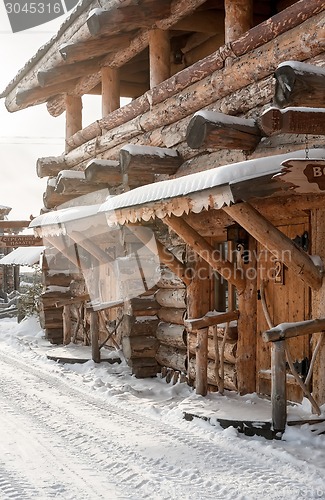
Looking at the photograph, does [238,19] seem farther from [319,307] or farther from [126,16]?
[319,307]

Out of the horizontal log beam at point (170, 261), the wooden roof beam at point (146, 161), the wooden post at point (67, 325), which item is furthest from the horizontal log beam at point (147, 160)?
the wooden post at point (67, 325)

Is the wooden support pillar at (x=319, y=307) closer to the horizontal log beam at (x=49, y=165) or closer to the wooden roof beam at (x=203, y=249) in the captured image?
the wooden roof beam at (x=203, y=249)

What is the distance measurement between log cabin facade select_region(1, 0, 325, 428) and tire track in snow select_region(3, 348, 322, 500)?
0.96m

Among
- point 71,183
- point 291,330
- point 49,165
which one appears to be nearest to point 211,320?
Answer: point 291,330

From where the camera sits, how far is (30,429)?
6.59 m

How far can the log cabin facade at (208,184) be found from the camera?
5945 mm

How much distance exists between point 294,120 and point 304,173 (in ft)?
1.65

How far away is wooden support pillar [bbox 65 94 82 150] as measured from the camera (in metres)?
13.1

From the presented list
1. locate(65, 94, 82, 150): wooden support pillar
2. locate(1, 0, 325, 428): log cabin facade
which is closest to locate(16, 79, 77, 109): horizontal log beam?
locate(1, 0, 325, 428): log cabin facade

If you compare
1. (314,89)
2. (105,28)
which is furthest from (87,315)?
(314,89)

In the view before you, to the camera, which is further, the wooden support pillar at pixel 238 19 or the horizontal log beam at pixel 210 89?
the wooden support pillar at pixel 238 19

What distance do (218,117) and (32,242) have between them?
10.3 meters

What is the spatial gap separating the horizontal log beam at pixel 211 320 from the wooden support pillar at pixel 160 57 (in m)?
3.92

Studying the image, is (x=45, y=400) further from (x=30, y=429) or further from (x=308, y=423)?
(x=308, y=423)
